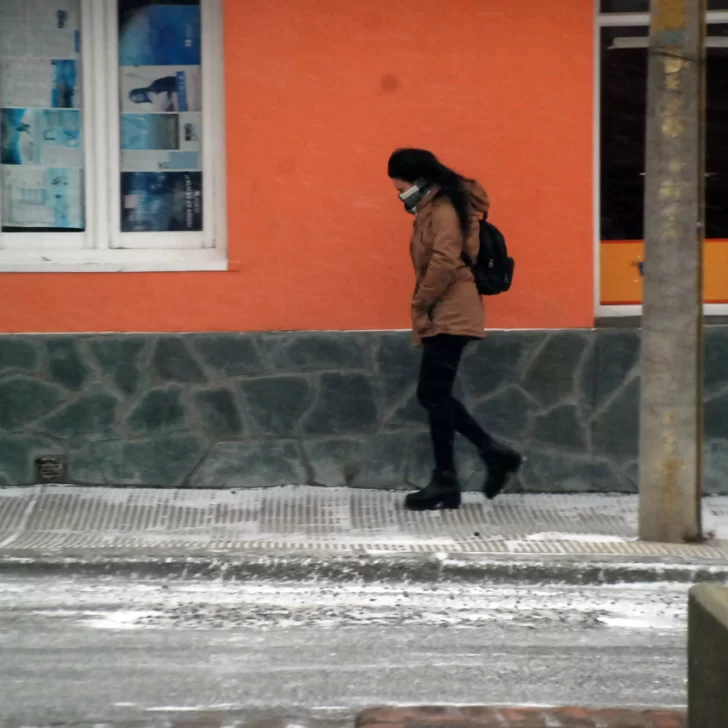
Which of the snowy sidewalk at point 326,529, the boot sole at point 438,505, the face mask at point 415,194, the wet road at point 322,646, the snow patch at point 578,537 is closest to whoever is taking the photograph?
the wet road at point 322,646

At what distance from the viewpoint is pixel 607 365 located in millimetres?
7707

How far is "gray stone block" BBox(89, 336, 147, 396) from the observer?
7.69m

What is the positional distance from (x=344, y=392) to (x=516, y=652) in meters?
2.85

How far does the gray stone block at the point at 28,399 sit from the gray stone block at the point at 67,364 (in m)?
0.07

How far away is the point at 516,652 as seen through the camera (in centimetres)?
515

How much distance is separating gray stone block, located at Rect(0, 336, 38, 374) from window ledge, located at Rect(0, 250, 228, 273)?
16.3 inches

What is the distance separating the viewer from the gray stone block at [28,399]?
7703 millimetres

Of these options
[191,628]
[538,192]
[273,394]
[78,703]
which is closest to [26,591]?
[191,628]

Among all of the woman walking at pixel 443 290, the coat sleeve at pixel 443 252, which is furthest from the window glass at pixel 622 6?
the coat sleeve at pixel 443 252

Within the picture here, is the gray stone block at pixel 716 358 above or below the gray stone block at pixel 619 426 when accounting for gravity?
above

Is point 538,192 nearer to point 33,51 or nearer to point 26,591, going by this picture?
point 33,51

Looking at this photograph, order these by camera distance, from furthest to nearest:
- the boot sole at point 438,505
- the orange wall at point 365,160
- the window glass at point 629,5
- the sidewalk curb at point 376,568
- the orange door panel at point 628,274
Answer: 1. the orange door panel at point 628,274
2. the window glass at point 629,5
3. the orange wall at point 365,160
4. the boot sole at point 438,505
5. the sidewalk curb at point 376,568

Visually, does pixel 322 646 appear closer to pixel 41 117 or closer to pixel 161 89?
pixel 161 89

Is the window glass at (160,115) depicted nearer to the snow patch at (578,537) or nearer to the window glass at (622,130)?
the window glass at (622,130)
